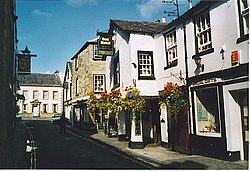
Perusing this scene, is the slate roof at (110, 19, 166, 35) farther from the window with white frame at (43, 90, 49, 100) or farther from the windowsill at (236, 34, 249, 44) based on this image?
the window with white frame at (43, 90, 49, 100)

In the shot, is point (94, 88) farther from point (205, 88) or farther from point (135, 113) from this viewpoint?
point (205, 88)

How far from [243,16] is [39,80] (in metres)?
52.2

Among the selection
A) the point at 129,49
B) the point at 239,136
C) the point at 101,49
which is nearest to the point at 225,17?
the point at 239,136

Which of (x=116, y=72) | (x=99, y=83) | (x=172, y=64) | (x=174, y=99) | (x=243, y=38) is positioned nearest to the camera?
(x=243, y=38)

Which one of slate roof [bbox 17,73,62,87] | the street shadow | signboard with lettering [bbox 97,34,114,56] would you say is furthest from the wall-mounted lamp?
slate roof [bbox 17,73,62,87]

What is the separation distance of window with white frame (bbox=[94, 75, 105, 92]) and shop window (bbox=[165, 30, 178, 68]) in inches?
466

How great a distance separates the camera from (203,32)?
32.1ft

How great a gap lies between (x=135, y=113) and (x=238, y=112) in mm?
5168

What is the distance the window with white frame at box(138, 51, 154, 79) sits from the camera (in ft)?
43.1

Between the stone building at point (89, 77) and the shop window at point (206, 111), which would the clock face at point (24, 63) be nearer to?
the stone building at point (89, 77)

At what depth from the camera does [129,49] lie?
13219 mm

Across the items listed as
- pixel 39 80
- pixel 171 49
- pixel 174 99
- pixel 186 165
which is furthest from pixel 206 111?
pixel 39 80

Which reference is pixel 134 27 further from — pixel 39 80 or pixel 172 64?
pixel 39 80

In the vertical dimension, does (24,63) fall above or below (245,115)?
above
